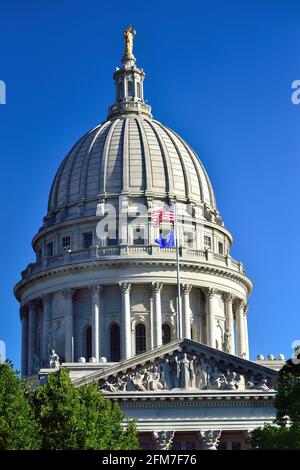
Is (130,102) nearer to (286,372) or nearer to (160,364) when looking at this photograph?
(160,364)

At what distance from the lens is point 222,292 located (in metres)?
108

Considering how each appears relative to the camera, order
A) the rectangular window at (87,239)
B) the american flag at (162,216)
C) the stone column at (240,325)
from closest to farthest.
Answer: the american flag at (162,216)
the rectangular window at (87,239)
the stone column at (240,325)

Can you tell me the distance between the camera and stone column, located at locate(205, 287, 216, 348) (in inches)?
4095

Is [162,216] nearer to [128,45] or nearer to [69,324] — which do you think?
[69,324]

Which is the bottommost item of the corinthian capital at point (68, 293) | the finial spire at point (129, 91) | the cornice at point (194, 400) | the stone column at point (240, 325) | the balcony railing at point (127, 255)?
the cornice at point (194, 400)

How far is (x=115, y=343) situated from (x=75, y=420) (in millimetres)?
43350

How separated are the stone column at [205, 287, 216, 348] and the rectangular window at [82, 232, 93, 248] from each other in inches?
435

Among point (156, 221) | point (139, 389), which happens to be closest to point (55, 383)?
point (139, 389)

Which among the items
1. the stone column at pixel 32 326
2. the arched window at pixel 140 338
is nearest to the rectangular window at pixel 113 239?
the arched window at pixel 140 338

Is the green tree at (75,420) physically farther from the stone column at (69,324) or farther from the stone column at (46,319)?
the stone column at (46,319)

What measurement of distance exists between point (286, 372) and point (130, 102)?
58.4 metres

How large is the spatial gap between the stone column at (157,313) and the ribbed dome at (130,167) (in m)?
9.46

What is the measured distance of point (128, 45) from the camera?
11988cm

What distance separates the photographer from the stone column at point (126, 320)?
101 meters
